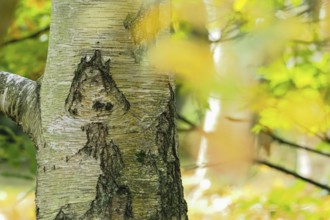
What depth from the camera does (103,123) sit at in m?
1.32

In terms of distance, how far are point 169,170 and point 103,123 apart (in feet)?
0.57

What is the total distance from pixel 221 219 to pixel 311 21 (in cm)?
233

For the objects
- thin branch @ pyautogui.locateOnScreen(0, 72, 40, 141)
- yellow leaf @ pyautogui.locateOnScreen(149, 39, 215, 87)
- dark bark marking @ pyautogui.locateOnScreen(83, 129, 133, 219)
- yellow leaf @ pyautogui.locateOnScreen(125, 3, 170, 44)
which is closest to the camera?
yellow leaf @ pyautogui.locateOnScreen(149, 39, 215, 87)

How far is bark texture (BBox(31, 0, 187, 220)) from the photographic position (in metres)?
1.32

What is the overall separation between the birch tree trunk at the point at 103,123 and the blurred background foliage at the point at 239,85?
0.23ft

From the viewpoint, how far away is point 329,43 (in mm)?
1085

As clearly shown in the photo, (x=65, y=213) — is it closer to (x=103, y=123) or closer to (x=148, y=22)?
(x=103, y=123)

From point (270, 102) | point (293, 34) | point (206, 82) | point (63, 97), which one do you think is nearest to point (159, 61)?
point (206, 82)

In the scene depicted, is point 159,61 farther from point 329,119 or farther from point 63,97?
point 329,119

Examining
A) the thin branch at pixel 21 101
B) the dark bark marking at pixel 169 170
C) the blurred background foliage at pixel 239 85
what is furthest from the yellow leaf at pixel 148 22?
the thin branch at pixel 21 101

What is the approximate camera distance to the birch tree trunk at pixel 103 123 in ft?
4.33

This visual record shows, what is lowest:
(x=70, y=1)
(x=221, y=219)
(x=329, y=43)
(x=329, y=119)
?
(x=221, y=219)

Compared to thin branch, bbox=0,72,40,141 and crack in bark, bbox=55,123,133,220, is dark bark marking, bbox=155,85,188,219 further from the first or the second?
thin branch, bbox=0,72,40,141

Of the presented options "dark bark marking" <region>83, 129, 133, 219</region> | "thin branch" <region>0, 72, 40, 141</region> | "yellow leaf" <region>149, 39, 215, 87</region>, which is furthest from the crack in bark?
"yellow leaf" <region>149, 39, 215, 87</region>
